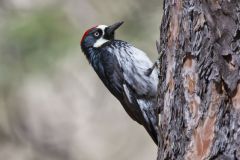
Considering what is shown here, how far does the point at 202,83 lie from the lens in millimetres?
3443

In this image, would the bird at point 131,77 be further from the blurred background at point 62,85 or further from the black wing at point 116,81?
the blurred background at point 62,85

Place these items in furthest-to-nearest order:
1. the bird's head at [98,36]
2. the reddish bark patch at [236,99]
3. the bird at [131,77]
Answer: the bird's head at [98,36]
the bird at [131,77]
the reddish bark patch at [236,99]

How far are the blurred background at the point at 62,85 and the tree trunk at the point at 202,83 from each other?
347 cm

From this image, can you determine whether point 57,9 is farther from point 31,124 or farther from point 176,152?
point 176,152

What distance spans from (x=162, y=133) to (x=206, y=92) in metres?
0.46

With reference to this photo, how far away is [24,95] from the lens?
28.2 ft

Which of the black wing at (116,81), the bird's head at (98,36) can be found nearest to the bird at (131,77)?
the black wing at (116,81)

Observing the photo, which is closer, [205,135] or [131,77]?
[205,135]

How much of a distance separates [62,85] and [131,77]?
9.59 feet

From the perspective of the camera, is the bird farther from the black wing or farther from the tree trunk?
the tree trunk

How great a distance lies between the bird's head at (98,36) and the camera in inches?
230

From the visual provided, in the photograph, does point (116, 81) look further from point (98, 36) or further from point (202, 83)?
point (202, 83)

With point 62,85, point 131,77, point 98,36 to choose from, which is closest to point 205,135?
point 131,77

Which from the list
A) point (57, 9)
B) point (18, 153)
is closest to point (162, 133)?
point (57, 9)
